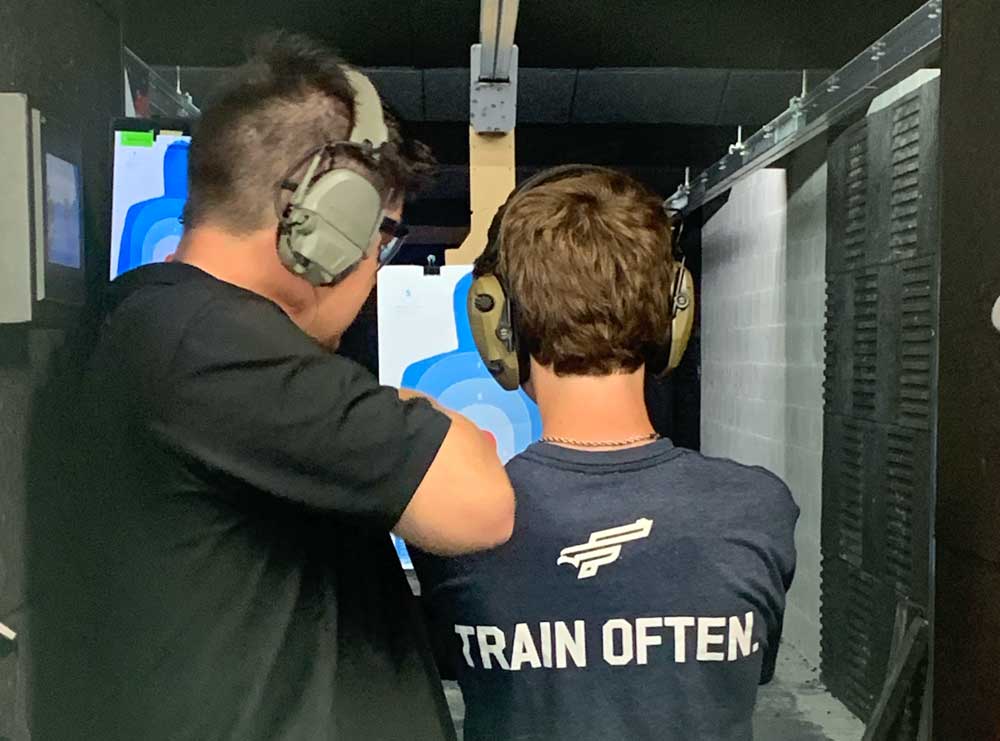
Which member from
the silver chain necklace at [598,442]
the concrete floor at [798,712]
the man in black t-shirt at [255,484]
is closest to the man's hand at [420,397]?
the man in black t-shirt at [255,484]

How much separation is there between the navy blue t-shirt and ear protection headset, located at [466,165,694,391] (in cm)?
15

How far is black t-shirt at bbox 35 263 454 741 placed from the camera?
2.49 ft

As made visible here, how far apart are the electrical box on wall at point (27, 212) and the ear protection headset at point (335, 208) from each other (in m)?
0.25

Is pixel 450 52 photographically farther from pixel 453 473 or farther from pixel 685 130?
pixel 453 473

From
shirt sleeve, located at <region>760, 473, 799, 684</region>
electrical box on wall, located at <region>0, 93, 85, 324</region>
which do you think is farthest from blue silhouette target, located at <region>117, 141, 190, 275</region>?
shirt sleeve, located at <region>760, 473, 799, 684</region>

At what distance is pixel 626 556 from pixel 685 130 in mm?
3386

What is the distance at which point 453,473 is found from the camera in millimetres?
767

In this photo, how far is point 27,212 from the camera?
0.90 meters

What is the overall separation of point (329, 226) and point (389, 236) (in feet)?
0.49

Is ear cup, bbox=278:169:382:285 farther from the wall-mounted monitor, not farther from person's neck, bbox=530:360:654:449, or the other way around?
the wall-mounted monitor

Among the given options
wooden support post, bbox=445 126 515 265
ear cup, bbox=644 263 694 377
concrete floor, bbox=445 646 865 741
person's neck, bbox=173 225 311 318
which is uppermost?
wooden support post, bbox=445 126 515 265

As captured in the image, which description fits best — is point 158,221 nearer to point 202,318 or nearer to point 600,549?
point 202,318

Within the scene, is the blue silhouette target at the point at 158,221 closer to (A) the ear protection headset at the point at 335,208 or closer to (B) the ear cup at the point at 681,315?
(A) the ear protection headset at the point at 335,208

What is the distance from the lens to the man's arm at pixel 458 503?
30.0 inches
